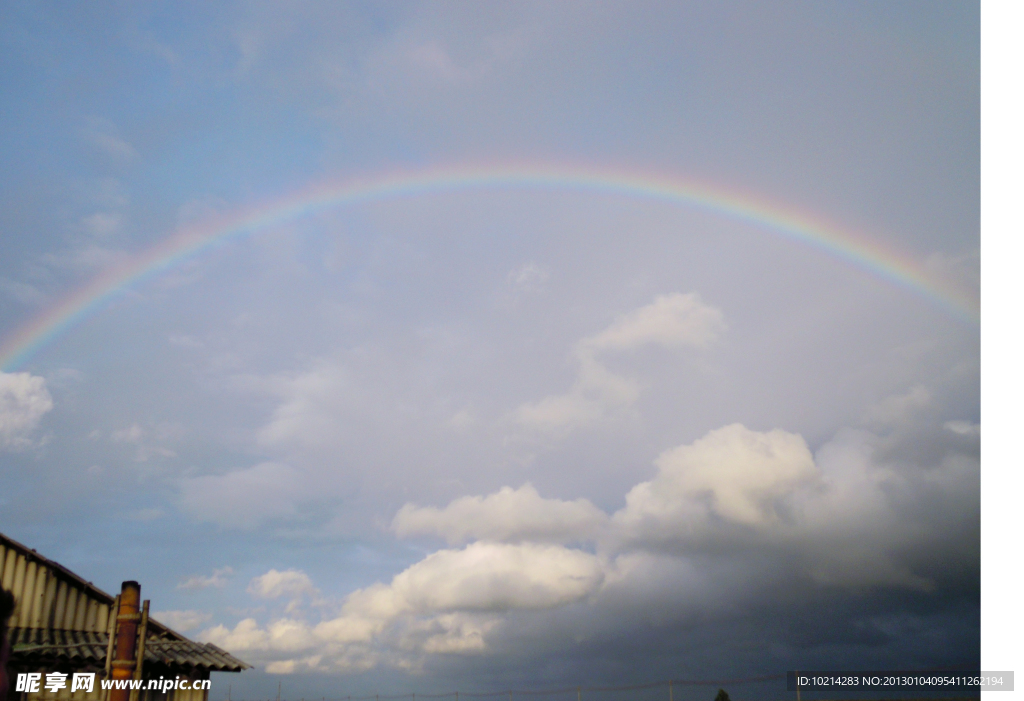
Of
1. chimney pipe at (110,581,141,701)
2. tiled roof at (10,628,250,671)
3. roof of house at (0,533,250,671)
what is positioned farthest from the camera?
roof of house at (0,533,250,671)

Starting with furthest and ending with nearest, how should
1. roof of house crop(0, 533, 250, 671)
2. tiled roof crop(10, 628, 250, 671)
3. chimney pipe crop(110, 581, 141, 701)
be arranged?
roof of house crop(0, 533, 250, 671)
tiled roof crop(10, 628, 250, 671)
chimney pipe crop(110, 581, 141, 701)

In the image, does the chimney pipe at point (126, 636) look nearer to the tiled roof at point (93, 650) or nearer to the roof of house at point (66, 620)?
the tiled roof at point (93, 650)

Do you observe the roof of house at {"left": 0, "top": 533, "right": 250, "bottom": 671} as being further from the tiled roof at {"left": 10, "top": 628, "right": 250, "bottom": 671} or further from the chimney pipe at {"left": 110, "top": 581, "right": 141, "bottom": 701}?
the chimney pipe at {"left": 110, "top": 581, "right": 141, "bottom": 701}

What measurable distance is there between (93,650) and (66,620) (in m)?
2.11

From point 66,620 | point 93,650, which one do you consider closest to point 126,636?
point 93,650

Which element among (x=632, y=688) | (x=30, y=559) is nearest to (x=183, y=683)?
(x=30, y=559)

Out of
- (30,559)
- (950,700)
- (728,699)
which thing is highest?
(30,559)

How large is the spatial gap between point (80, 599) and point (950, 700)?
29.1 metres

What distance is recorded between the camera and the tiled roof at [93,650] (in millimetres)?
19234

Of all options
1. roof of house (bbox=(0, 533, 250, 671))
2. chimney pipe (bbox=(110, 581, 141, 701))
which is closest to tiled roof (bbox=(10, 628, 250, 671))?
roof of house (bbox=(0, 533, 250, 671))

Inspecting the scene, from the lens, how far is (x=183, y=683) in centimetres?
2227

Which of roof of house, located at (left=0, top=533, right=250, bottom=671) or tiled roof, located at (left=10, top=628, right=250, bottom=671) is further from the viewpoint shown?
roof of house, located at (left=0, top=533, right=250, bottom=671)

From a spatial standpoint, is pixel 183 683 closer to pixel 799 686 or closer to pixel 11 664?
pixel 11 664

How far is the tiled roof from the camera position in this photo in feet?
63.1
